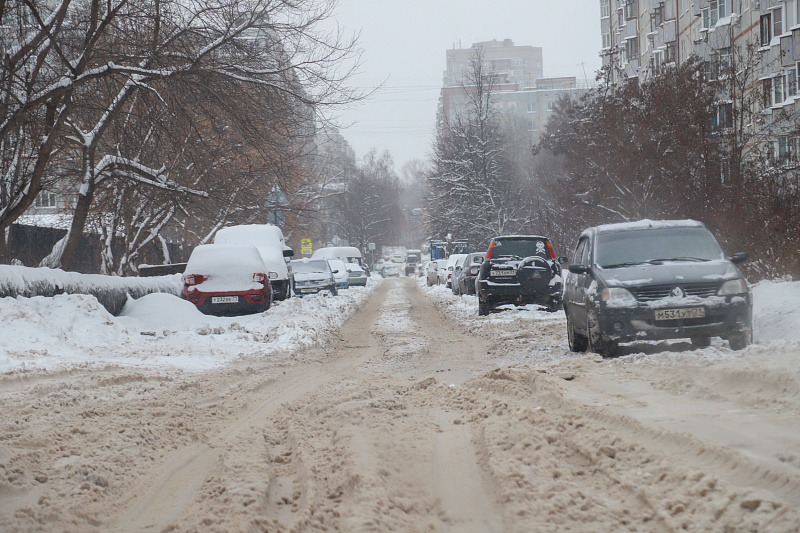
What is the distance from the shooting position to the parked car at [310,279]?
30.1 m

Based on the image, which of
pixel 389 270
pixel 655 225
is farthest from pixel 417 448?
pixel 389 270

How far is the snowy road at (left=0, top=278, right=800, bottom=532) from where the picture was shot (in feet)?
12.7

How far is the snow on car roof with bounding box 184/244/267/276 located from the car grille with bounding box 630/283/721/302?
1065cm

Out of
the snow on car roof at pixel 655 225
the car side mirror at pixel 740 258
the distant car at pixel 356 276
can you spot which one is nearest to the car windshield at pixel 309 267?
the distant car at pixel 356 276

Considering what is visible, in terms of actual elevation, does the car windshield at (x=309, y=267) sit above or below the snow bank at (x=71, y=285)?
below

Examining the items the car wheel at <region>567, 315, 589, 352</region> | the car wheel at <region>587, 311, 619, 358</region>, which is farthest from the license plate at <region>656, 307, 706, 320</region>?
the car wheel at <region>567, 315, 589, 352</region>

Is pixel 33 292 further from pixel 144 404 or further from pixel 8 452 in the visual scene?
pixel 8 452

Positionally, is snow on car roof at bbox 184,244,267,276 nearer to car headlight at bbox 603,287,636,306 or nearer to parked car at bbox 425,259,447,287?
car headlight at bbox 603,287,636,306

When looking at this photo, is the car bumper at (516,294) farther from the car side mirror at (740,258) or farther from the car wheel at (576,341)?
the car side mirror at (740,258)

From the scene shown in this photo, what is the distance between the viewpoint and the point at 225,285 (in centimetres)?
1817

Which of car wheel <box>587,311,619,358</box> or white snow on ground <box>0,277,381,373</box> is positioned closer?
car wheel <box>587,311,619,358</box>

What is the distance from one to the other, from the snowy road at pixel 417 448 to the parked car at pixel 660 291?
431 mm

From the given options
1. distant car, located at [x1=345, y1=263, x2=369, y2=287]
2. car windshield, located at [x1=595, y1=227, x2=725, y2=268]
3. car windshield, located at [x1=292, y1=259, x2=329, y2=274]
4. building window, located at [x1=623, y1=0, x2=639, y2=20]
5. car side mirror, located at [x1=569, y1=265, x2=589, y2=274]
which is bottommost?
distant car, located at [x1=345, y1=263, x2=369, y2=287]

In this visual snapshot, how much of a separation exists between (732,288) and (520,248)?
921 cm
